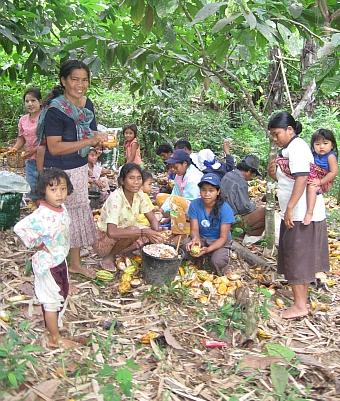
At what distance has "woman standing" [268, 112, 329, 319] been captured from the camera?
3619 millimetres

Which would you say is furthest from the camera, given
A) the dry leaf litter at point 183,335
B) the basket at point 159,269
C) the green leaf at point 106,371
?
the basket at point 159,269

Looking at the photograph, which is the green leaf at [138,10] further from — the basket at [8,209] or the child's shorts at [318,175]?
the basket at [8,209]

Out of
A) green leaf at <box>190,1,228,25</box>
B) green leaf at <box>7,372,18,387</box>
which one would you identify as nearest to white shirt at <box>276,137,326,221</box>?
green leaf at <box>190,1,228,25</box>

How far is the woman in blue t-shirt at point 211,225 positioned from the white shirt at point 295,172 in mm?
611

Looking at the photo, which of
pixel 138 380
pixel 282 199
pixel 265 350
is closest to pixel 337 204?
pixel 282 199

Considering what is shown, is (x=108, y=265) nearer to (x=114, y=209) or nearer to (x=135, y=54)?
(x=114, y=209)

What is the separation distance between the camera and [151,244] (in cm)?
421

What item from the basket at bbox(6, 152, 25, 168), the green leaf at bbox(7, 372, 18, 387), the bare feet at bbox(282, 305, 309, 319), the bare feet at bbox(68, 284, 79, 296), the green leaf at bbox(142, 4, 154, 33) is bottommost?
the bare feet at bbox(282, 305, 309, 319)

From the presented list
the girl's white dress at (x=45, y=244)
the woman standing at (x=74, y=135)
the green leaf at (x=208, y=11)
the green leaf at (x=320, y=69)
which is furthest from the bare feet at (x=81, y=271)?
the green leaf at (x=320, y=69)

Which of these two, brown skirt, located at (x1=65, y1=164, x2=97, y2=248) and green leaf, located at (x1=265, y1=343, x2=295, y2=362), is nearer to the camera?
green leaf, located at (x1=265, y1=343, x2=295, y2=362)

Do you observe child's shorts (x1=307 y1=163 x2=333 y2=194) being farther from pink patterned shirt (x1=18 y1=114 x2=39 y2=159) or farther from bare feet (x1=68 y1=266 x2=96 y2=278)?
pink patterned shirt (x1=18 y1=114 x2=39 y2=159)

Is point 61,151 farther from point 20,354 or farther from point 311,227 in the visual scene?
point 311,227

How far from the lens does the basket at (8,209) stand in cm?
469

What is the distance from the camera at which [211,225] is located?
4.41 m
